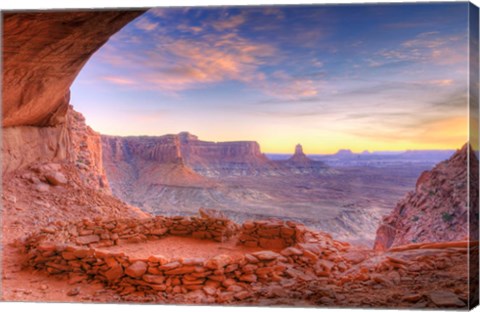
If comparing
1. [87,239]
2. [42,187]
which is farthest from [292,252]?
[42,187]

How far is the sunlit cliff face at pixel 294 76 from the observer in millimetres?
4707

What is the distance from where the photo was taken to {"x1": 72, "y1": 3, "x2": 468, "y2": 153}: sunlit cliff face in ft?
15.4

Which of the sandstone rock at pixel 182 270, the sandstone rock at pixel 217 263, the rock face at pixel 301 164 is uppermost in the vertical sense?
the rock face at pixel 301 164

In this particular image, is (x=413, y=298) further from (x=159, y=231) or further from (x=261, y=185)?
(x=159, y=231)

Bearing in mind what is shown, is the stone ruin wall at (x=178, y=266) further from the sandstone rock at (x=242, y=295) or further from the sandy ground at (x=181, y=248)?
the sandy ground at (x=181, y=248)

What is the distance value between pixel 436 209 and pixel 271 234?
258 cm

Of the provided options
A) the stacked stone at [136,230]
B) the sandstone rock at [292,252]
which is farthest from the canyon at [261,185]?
the sandstone rock at [292,252]

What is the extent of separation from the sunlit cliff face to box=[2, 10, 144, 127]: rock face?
1.01 ft

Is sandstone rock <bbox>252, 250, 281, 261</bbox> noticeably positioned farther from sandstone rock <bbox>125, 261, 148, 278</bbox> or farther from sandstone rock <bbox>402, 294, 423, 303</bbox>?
sandstone rock <bbox>402, 294, 423, 303</bbox>

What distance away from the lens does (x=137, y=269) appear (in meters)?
5.28

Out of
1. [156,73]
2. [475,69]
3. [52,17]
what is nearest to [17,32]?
[52,17]

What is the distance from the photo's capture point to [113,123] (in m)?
6.67

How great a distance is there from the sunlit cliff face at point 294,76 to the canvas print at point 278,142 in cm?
2

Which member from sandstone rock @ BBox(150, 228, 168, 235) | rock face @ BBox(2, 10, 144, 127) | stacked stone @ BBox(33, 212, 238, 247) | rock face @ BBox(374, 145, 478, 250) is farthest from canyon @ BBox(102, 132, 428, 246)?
rock face @ BBox(2, 10, 144, 127)
